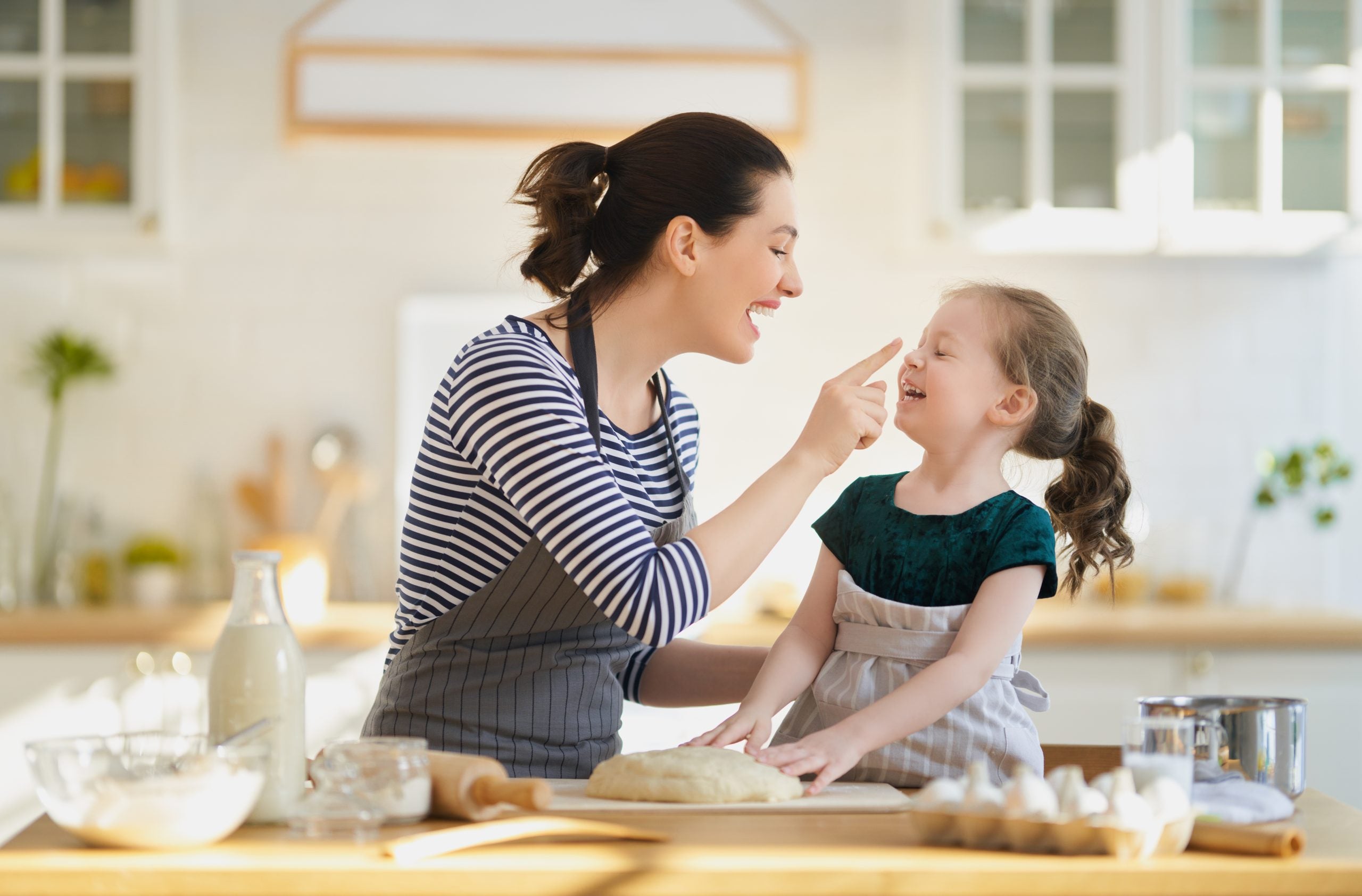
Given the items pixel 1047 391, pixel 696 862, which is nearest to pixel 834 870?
pixel 696 862

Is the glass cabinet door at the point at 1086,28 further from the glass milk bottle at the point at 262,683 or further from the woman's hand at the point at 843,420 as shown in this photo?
the glass milk bottle at the point at 262,683

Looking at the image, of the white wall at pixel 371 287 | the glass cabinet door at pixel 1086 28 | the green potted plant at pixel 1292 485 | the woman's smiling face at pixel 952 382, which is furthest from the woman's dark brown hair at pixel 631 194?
the green potted plant at pixel 1292 485

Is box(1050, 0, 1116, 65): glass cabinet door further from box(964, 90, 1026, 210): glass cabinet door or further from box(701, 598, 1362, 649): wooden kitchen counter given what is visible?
box(701, 598, 1362, 649): wooden kitchen counter

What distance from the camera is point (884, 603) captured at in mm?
1469

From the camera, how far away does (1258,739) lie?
1207 mm

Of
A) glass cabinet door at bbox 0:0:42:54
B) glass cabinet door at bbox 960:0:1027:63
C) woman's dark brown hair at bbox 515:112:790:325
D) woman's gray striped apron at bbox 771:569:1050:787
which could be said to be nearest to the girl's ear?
woman's gray striped apron at bbox 771:569:1050:787

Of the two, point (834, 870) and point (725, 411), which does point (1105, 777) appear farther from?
point (725, 411)

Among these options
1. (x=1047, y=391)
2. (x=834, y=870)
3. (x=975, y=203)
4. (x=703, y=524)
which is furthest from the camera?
(x=975, y=203)

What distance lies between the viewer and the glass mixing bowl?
3.30ft

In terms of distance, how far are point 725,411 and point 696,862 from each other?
2695 mm

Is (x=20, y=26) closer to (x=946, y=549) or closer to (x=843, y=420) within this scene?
(x=843, y=420)

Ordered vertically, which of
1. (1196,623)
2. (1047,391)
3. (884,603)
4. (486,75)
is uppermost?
(486,75)

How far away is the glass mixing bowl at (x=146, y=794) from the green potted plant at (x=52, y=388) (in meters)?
2.65

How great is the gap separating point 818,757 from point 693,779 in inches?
5.6
